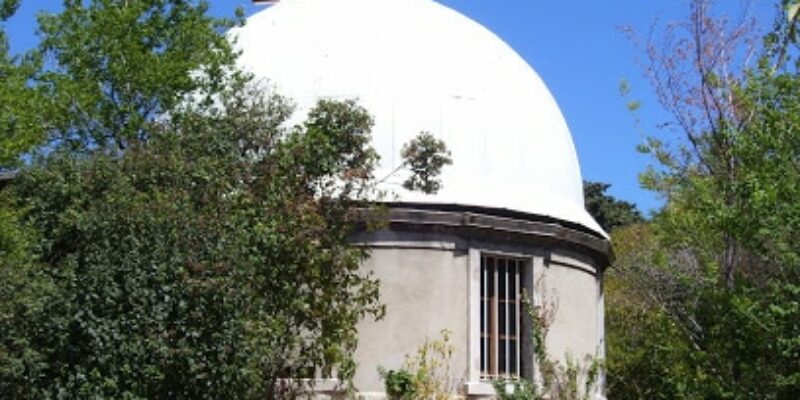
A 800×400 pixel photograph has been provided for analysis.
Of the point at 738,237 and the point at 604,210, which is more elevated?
the point at 604,210

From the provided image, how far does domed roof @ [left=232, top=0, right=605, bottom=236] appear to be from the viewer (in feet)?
81.5

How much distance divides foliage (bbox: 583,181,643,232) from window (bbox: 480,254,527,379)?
97.4 feet

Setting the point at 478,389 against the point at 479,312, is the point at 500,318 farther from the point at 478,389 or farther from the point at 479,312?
the point at 478,389

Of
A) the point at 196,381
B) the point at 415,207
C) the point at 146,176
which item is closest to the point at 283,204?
the point at 146,176

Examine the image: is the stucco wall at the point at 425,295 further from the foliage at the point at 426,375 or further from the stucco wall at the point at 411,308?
the foliage at the point at 426,375

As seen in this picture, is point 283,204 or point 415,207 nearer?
point 283,204

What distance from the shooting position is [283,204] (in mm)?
19062

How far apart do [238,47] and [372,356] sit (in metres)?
Answer: 7.19

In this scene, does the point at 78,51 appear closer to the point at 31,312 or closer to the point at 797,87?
the point at 31,312

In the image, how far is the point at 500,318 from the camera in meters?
24.6

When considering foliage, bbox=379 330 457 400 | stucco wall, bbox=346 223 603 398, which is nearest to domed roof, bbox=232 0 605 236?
stucco wall, bbox=346 223 603 398

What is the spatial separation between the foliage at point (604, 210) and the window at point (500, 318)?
29679 millimetres

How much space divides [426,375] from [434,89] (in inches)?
225

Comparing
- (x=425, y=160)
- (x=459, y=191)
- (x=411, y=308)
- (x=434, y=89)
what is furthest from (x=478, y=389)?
(x=434, y=89)
